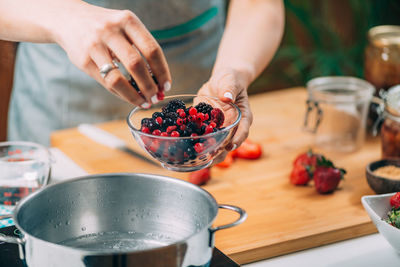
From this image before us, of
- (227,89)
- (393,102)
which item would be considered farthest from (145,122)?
(393,102)

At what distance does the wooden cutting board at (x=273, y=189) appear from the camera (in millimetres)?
1263

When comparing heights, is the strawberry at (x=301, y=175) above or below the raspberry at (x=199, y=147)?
below

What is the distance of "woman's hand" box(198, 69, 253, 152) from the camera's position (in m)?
1.25

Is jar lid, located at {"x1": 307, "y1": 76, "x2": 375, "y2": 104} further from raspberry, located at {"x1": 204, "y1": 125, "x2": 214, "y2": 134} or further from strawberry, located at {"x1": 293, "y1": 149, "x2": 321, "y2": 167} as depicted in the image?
raspberry, located at {"x1": 204, "y1": 125, "x2": 214, "y2": 134}

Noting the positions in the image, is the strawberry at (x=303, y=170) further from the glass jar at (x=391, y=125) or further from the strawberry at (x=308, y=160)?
the glass jar at (x=391, y=125)

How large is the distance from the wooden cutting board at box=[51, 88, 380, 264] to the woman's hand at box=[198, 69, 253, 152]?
0.20 m

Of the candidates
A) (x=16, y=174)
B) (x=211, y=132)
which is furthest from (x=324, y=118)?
(x=16, y=174)

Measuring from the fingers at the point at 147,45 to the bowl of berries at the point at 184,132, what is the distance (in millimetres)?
122

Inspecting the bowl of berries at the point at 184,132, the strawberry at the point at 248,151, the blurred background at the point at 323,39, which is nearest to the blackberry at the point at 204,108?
the bowl of berries at the point at 184,132

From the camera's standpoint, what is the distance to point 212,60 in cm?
204

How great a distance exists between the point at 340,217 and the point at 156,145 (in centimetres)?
51

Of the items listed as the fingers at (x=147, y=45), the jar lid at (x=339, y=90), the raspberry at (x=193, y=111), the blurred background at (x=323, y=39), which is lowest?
the blurred background at (x=323, y=39)

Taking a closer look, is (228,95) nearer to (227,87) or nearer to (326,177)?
(227,87)

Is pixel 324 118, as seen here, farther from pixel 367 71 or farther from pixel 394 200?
pixel 394 200
